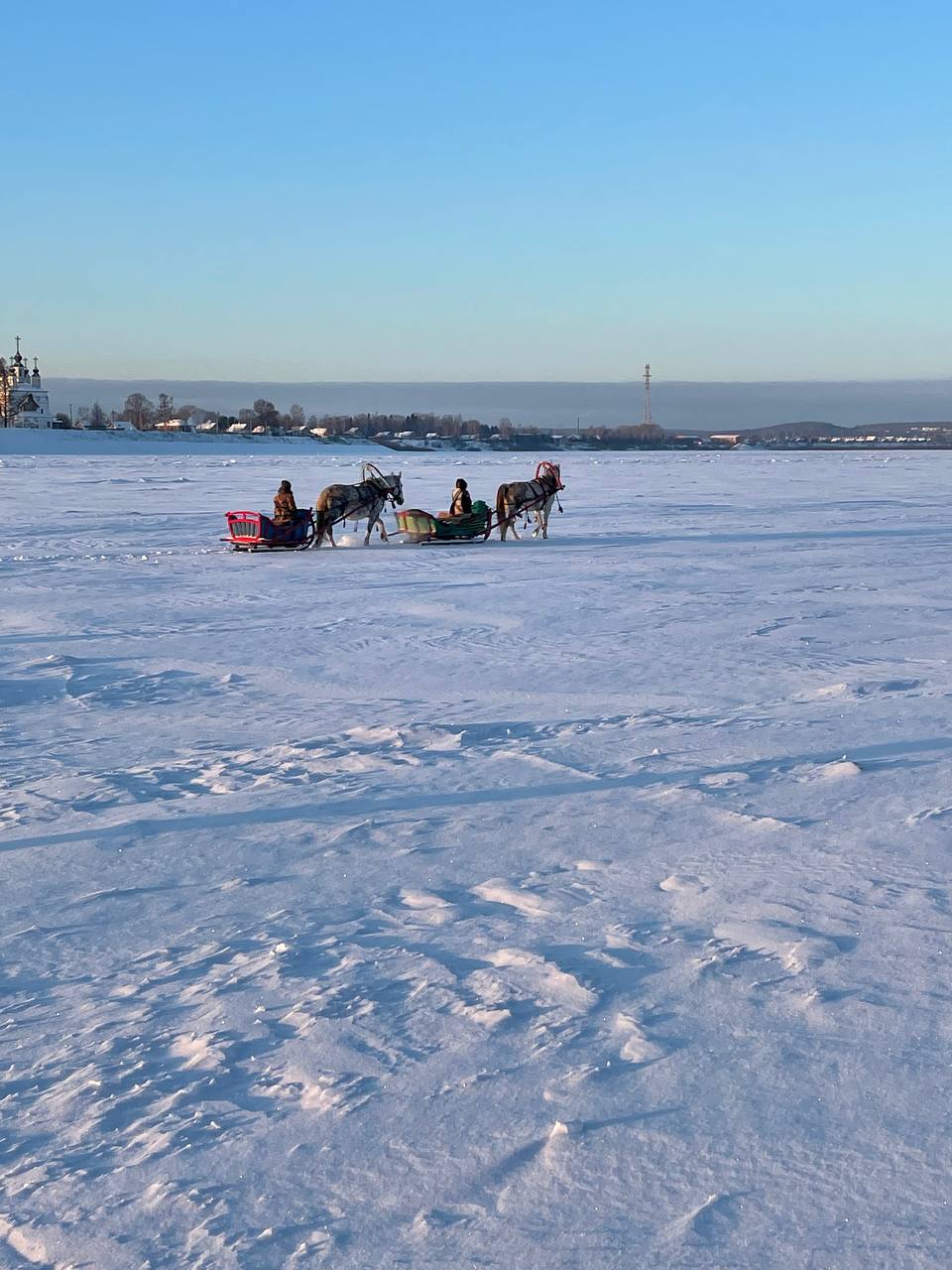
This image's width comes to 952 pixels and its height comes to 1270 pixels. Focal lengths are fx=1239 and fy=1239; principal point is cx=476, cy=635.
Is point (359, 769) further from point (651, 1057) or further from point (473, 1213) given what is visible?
point (473, 1213)

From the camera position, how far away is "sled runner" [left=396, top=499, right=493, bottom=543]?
1755cm

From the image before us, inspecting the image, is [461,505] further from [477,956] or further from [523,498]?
[477,956]

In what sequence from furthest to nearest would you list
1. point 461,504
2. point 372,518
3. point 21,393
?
point 21,393 < point 372,518 < point 461,504

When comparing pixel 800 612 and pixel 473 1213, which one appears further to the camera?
pixel 800 612

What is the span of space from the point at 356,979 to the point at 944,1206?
1.69 m

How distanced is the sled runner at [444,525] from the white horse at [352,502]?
0.33 m

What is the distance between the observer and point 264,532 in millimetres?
16781

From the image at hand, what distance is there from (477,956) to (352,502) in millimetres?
14297

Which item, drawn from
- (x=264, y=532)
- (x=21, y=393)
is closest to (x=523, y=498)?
(x=264, y=532)

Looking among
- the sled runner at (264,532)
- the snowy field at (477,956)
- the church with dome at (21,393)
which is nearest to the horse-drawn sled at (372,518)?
the sled runner at (264,532)

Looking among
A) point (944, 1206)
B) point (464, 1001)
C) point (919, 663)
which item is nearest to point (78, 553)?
point (919, 663)

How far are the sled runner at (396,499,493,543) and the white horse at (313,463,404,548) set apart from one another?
327 mm

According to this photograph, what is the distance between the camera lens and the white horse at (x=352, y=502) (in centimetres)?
1736

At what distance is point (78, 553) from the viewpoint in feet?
54.4
